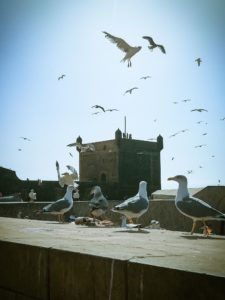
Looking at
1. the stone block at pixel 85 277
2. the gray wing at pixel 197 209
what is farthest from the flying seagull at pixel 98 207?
the stone block at pixel 85 277

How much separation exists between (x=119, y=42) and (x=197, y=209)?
5948 millimetres

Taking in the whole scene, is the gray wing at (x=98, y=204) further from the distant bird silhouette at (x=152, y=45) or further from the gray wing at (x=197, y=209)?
the distant bird silhouette at (x=152, y=45)

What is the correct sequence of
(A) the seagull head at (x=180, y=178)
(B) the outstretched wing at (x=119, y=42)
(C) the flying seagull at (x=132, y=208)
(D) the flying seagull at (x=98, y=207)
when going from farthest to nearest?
(D) the flying seagull at (x=98, y=207) → (B) the outstretched wing at (x=119, y=42) → (C) the flying seagull at (x=132, y=208) → (A) the seagull head at (x=180, y=178)

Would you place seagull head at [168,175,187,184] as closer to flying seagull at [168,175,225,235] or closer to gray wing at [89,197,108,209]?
flying seagull at [168,175,225,235]

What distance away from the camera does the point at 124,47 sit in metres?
10.4

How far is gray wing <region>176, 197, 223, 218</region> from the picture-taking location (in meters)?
5.97

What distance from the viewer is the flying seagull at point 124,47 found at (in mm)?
10094

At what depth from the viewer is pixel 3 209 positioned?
1550cm

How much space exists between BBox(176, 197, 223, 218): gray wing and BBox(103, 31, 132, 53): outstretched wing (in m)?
5.61

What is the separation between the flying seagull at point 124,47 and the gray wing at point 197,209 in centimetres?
559


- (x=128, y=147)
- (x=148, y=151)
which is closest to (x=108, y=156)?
(x=128, y=147)

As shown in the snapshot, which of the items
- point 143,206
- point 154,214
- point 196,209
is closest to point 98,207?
point 154,214

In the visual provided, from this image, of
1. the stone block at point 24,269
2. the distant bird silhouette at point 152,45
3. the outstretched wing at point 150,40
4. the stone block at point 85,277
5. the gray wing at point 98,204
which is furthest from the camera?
the outstretched wing at point 150,40

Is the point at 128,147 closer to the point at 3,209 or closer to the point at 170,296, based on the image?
the point at 3,209
